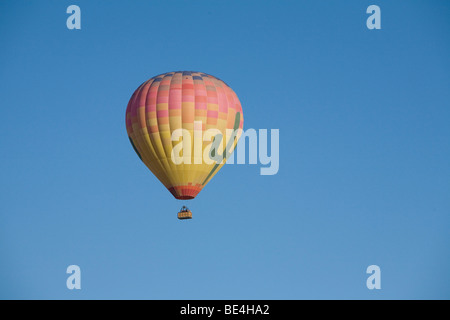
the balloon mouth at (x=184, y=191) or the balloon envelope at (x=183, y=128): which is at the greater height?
the balloon envelope at (x=183, y=128)

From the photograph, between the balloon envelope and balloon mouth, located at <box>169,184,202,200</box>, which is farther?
balloon mouth, located at <box>169,184,202,200</box>

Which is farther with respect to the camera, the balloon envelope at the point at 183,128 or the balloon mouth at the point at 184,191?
the balloon mouth at the point at 184,191

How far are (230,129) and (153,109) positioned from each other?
3.87 meters

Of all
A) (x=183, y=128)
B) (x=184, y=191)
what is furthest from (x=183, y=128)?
(x=184, y=191)

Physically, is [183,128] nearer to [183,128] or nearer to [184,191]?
[183,128]

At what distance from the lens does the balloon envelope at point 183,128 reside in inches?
2499

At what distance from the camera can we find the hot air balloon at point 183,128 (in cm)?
6347

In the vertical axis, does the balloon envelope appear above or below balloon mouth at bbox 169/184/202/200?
above

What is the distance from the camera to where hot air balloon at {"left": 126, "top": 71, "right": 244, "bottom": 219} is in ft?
208

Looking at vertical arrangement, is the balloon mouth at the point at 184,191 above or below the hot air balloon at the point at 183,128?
below
